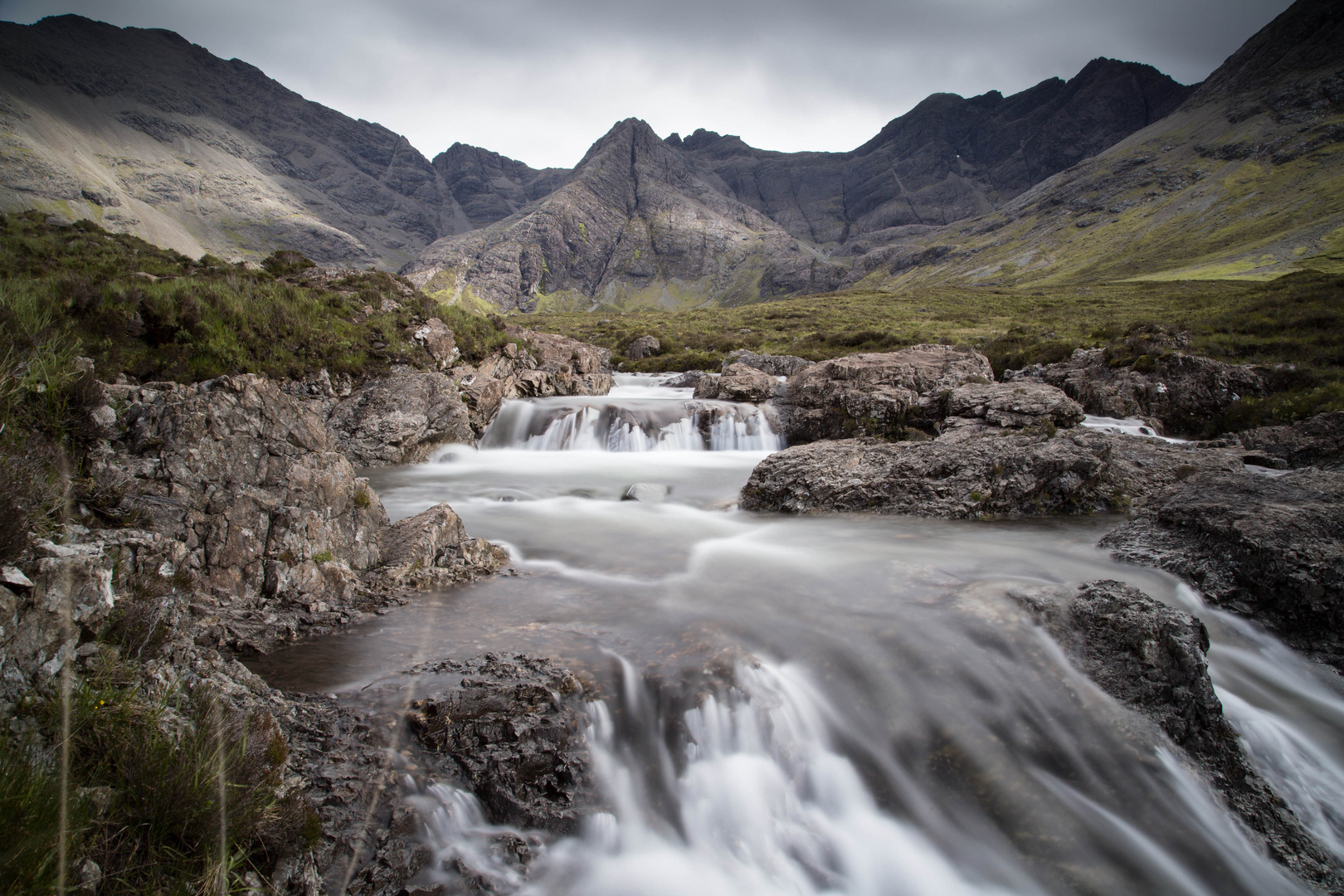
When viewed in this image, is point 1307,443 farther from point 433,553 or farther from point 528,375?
point 528,375

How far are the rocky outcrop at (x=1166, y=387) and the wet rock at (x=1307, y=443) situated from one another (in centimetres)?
455

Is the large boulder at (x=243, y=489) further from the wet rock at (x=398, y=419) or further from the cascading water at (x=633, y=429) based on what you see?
the cascading water at (x=633, y=429)

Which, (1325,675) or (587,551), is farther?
(587,551)

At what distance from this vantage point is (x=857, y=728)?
464 centimetres

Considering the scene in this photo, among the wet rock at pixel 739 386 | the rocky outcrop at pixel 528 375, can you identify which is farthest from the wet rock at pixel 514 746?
the wet rock at pixel 739 386

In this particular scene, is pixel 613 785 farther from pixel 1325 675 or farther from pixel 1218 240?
pixel 1218 240

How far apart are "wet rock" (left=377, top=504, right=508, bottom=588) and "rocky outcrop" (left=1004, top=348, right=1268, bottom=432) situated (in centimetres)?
1623

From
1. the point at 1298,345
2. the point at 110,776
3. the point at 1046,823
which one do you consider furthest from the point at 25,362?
the point at 1298,345

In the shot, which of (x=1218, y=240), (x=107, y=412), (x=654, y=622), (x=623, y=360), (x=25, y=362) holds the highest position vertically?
(x=1218, y=240)

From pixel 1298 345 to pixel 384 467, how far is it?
31088 millimetres

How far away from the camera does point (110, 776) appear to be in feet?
7.43

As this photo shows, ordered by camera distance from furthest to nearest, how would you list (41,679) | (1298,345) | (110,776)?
(1298,345), (41,679), (110,776)

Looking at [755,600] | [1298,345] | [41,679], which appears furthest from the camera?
[1298,345]

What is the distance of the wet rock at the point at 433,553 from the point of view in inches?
254
